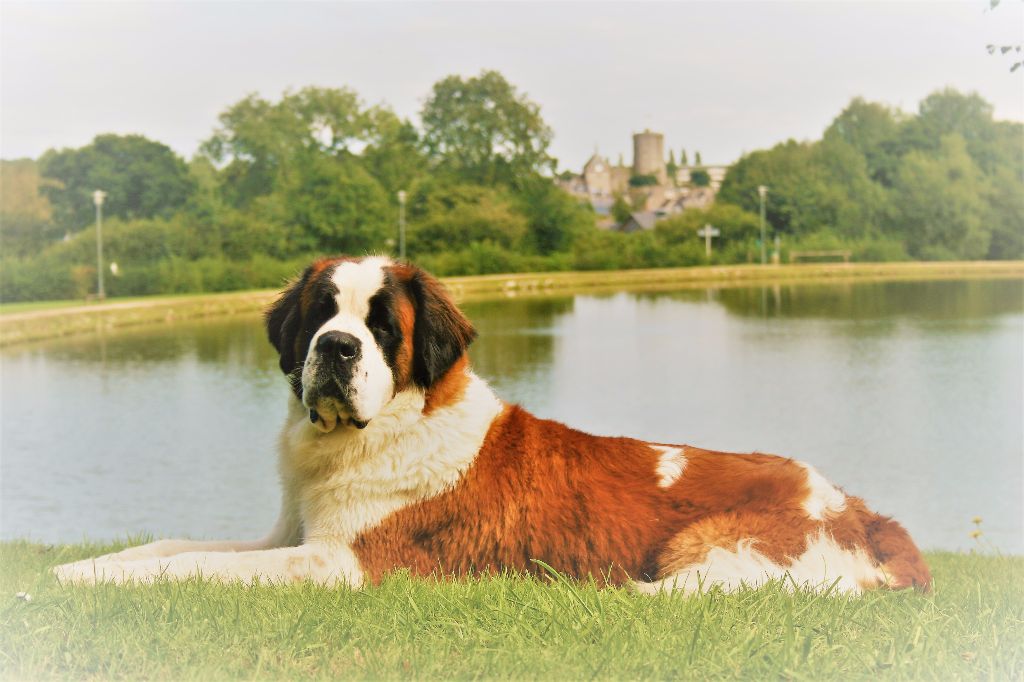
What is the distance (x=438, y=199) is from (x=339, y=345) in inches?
2076

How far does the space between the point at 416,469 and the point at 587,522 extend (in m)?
0.75

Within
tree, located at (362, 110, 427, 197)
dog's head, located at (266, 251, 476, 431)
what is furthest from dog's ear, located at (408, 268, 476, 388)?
tree, located at (362, 110, 427, 197)

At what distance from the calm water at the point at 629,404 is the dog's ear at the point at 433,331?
0.90 meters

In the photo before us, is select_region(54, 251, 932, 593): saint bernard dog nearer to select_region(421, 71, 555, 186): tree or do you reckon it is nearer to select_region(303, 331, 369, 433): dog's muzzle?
select_region(303, 331, 369, 433): dog's muzzle

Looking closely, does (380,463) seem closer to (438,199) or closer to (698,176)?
(438,199)

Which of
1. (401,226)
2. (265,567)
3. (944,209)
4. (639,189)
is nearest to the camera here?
(265,567)

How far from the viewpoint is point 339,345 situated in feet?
14.2

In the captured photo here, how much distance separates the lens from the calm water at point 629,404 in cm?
1234

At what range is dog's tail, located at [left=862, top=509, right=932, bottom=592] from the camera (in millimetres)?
4652

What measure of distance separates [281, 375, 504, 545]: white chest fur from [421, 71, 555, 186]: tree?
183ft

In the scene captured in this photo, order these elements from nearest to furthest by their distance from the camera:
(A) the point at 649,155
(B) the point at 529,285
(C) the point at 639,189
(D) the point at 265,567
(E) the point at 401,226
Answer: (D) the point at 265,567
(B) the point at 529,285
(E) the point at 401,226
(C) the point at 639,189
(A) the point at 649,155

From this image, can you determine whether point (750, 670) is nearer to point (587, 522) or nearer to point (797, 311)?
point (587, 522)

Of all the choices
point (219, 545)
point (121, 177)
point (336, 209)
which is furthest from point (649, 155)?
point (219, 545)

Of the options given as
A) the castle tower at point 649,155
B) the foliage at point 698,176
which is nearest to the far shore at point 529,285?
the castle tower at point 649,155
